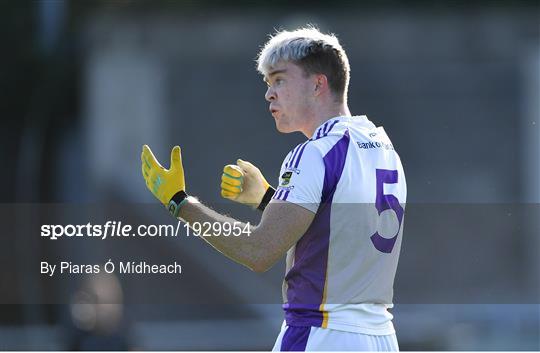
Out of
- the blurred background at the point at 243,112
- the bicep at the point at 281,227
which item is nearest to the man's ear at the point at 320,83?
the bicep at the point at 281,227

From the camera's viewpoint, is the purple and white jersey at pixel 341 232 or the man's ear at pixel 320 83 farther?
the man's ear at pixel 320 83

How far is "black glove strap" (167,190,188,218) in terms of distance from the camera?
11.3 ft

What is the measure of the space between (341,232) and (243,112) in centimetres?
915

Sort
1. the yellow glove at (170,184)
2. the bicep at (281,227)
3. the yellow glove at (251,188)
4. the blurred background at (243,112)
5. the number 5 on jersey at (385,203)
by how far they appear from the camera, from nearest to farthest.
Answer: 1. the bicep at (281,227)
2. the number 5 on jersey at (385,203)
3. the yellow glove at (170,184)
4. the yellow glove at (251,188)
5. the blurred background at (243,112)

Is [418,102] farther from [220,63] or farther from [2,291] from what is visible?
[2,291]

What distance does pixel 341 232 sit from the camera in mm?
3299

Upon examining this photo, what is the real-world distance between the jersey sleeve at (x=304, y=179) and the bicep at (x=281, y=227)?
0.02m

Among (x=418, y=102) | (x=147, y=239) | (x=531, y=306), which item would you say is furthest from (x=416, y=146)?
Result: (x=147, y=239)

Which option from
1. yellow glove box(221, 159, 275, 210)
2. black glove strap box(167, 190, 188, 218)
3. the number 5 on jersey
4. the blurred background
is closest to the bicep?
the number 5 on jersey

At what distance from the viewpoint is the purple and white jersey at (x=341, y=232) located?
3252mm

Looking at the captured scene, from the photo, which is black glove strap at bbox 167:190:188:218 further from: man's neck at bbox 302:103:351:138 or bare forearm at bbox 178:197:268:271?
man's neck at bbox 302:103:351:138

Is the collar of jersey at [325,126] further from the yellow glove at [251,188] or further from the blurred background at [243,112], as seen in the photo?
the blurred background at [243,112]

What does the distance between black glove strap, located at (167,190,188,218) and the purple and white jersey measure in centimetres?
38

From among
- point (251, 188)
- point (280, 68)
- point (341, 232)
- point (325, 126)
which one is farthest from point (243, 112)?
point (341, 232)
